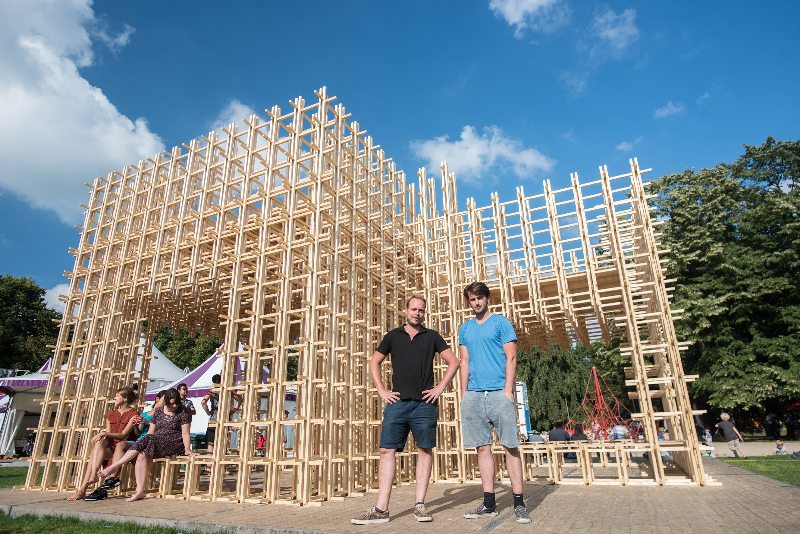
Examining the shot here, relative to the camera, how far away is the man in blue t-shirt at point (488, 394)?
375 centimetres

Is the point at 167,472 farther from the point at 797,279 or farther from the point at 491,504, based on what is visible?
the point at 797,279

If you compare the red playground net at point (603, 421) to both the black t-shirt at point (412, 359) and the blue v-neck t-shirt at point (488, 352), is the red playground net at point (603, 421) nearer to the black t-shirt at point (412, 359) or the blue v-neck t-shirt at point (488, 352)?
the blue v-neck t-shirt at point (488, 352)

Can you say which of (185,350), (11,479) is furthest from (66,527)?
(185,350)

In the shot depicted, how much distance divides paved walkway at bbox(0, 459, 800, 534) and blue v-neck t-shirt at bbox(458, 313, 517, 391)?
1034 mm

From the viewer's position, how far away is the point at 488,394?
12.8 ft

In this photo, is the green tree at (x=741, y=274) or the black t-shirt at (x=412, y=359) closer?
the black t-shirt at (x=412, y=359)

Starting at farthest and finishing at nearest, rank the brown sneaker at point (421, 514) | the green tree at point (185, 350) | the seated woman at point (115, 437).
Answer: the green tree at point (185, 350) → the seated woman at point (115, 437) → the brown sneaker at point (421, 514)

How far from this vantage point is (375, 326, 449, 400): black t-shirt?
3.88 metres

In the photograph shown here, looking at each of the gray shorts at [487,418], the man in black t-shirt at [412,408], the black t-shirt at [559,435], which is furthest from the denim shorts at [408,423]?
the black t-shirt at [559,435]

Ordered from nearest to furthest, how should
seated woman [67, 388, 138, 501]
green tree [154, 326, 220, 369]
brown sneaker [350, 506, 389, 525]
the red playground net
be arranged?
brown sneaker [350, 506, 389, 525] < seated woman [67, 388, 138, 501] < the red playground net < green tree [154, 326, 220, 369]

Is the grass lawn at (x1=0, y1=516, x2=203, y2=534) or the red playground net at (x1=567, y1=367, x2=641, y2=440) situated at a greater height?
the red playground net at (x1=567, y1=367, x2=641, y2=440)

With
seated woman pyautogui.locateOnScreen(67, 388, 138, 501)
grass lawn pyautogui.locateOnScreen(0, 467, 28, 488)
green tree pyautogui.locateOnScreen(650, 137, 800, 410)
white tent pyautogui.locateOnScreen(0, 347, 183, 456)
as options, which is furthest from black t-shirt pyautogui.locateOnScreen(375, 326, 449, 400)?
green tree pyautogui.locateOnScreen(650, 137, 800, 410)

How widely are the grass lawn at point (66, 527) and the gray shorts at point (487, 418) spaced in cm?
252

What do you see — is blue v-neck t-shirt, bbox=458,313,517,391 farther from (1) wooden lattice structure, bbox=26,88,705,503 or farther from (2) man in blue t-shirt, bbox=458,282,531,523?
(1) wooden lattice structure, bbox=26,88,705,503
